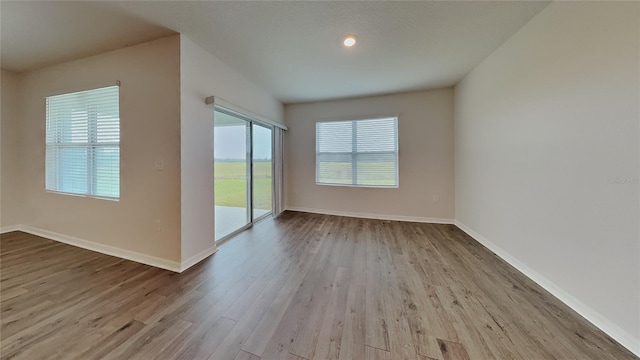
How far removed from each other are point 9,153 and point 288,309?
17.1ft

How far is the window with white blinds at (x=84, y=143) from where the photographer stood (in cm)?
266

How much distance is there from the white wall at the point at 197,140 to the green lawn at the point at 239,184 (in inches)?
14.3

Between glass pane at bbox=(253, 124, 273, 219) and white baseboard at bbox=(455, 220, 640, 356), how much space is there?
378cm

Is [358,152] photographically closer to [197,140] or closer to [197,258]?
[197,140]

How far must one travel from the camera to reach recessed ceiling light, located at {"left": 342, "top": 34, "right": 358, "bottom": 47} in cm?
230

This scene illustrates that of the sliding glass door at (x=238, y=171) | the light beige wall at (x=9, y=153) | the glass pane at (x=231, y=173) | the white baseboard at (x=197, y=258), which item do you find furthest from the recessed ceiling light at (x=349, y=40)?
the light beige wall at (x=9, y=153)

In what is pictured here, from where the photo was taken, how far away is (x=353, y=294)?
1.89 metres

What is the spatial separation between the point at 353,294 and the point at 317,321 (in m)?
0.46

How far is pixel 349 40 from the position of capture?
2371 mm

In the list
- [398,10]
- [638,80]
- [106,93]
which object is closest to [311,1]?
[398,10]

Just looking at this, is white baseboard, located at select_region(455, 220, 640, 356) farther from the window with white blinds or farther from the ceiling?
the window with white blinds

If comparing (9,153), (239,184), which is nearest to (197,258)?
(239,184)

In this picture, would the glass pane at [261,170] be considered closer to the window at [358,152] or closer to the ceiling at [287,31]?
the window at [358,152]

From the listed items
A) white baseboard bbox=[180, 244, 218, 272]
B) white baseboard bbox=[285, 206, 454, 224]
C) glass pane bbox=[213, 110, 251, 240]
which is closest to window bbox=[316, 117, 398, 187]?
white baseboard bbox=[285, 206, 454, 224]
